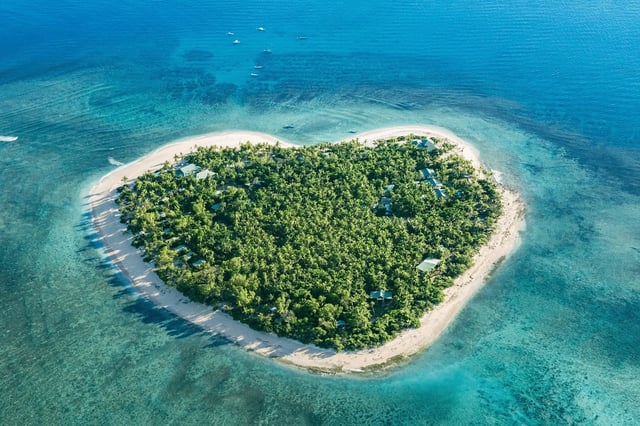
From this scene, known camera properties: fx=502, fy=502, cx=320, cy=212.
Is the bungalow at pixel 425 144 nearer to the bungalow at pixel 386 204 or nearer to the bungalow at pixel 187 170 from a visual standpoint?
the bungalow at pixel 386 204

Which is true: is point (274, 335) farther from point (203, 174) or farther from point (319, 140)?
point (319, 140)

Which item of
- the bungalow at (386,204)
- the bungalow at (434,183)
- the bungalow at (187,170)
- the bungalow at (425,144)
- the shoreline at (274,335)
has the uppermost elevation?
the bungalow at (425,144)

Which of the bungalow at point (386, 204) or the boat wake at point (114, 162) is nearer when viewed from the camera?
the bungalow at point (386, 204)

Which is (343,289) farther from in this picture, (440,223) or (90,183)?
(90,183)

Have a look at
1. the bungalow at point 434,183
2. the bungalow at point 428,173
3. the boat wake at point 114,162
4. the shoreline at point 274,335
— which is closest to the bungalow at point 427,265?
the shoreline at point 274,335

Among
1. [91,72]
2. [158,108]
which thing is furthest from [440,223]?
[91,72]

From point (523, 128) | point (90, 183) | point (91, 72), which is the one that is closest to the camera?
point (90, 183)
